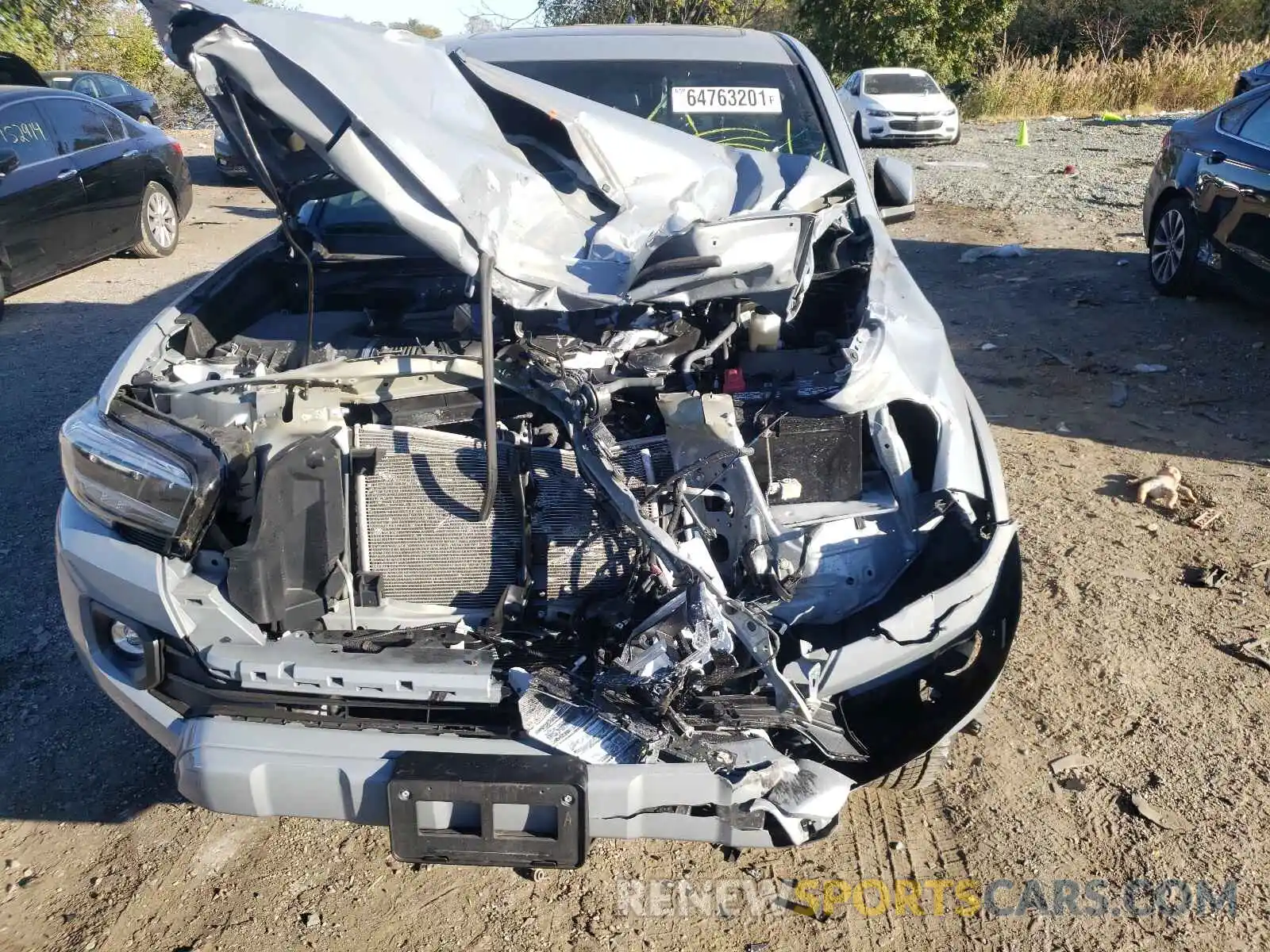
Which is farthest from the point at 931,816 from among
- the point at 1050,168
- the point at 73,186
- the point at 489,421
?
the point at 1050,168

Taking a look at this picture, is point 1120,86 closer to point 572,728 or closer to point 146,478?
point 572,728

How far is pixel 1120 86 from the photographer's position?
57.9 feet

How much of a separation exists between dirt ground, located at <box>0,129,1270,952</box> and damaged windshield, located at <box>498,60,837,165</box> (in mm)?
1938

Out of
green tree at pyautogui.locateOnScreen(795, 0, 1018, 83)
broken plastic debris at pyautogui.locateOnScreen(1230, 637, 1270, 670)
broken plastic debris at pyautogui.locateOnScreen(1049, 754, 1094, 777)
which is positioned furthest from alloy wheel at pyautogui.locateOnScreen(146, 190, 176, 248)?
green tree at pyautogui.locateOnScreen(795, 0, 1018, 83)

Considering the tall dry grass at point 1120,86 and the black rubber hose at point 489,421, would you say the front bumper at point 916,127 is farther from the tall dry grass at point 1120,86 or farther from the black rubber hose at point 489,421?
the black rubber hose at point 489,421

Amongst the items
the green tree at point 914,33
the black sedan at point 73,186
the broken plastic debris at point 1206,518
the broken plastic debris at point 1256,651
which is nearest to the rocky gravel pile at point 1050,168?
the green tree at point 914,33

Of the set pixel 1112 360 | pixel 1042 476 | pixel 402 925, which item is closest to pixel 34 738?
pixel 402 925

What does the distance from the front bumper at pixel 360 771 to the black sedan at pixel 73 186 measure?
251 inches

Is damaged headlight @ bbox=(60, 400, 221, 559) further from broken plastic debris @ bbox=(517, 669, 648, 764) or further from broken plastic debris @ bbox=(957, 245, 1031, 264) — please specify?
broken plastic debris @ bbox=(957, 245, 1031, 264)

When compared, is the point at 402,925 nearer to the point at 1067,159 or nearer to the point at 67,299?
the point at 67,299

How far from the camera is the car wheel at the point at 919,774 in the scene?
2572 millimetres

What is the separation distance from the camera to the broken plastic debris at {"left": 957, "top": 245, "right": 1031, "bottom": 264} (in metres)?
8.09

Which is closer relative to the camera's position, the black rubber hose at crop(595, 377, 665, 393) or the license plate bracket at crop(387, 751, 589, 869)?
the license plate bracket at crop(387, 751, 589, 869)

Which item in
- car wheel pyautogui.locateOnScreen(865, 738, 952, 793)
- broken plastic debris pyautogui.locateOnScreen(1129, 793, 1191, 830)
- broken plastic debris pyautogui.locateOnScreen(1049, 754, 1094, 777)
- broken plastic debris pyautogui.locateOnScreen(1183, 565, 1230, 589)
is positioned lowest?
broken plastic debris pyautogui.locateOnScreen(1183, 565, 1230, 589)
